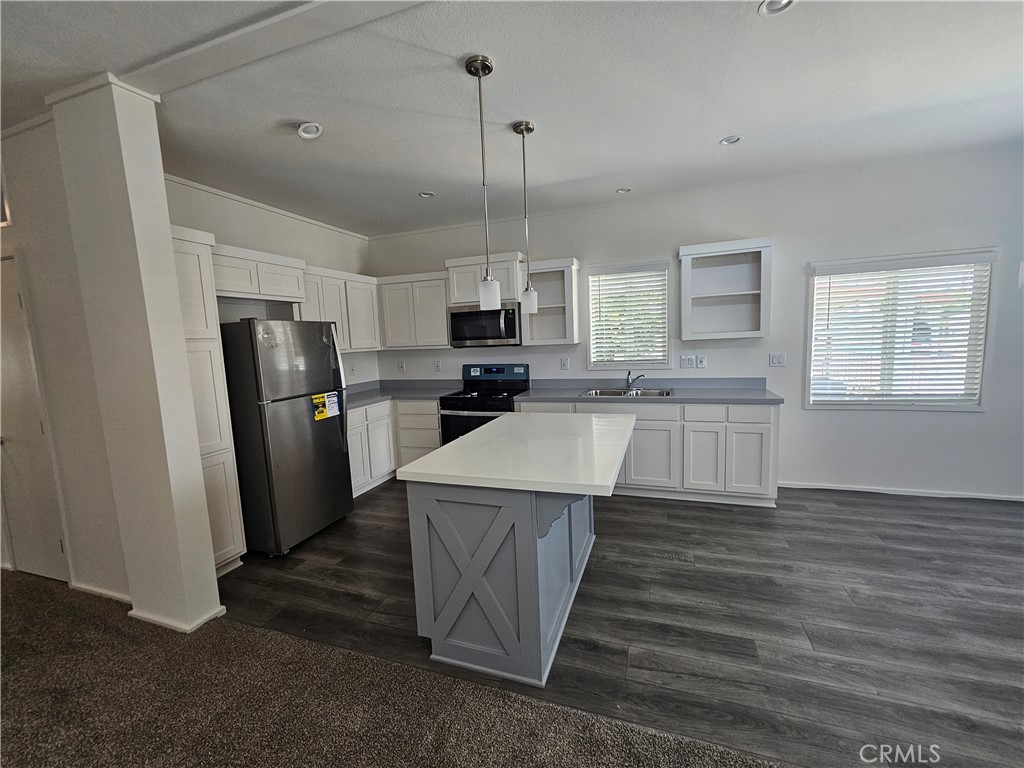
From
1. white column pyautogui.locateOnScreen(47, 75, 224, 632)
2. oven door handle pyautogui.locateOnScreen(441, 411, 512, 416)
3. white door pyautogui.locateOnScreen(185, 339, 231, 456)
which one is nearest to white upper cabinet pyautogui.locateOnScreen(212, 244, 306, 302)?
white door pyautogui.locateOnScreen(185, 339, 231, 456)

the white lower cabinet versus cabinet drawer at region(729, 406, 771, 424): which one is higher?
cabinet drawer at region(729, 406, 771, 424)

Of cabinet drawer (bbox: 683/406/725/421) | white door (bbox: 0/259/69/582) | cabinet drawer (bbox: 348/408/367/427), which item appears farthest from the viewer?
cabinet drawer (bbox: 348/408/367/427)

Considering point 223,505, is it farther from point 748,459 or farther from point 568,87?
point 748,459

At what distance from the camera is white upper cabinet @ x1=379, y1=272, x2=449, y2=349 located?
4332 mm

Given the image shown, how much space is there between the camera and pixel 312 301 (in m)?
3.65

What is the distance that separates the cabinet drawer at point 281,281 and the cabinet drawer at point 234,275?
0.19ft

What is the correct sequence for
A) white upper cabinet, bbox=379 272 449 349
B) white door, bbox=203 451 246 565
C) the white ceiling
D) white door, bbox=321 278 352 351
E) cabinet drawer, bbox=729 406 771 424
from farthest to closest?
1. white upper cabinet, bbox=379 272 449 349
2. white door, bbox=321 278 352 351
3. cabinet drawer, bbox=729 406 771 424
4. white door, bbox=203 451 246 565
5. the white ceiling

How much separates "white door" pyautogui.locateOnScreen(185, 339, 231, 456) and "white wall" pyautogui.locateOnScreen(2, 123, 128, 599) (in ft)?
1.42

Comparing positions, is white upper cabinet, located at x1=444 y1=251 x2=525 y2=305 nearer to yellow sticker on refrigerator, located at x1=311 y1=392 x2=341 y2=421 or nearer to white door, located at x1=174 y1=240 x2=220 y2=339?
yellow sticker on refrigerator, located at x1=311 y1=392 x2=341 y2=421

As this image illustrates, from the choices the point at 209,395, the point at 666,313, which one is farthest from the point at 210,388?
the point at 666,313

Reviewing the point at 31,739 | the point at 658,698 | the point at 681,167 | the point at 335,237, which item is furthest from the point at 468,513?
the point at 335,237

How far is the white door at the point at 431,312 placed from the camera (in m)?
4.32

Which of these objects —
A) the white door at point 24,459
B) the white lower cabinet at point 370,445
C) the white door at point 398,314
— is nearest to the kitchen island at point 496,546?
the white lower cabinet at point 370,445

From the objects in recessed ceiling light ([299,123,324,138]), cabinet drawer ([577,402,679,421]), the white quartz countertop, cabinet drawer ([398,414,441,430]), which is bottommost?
cabinet drawer ([398,414,441,430])
